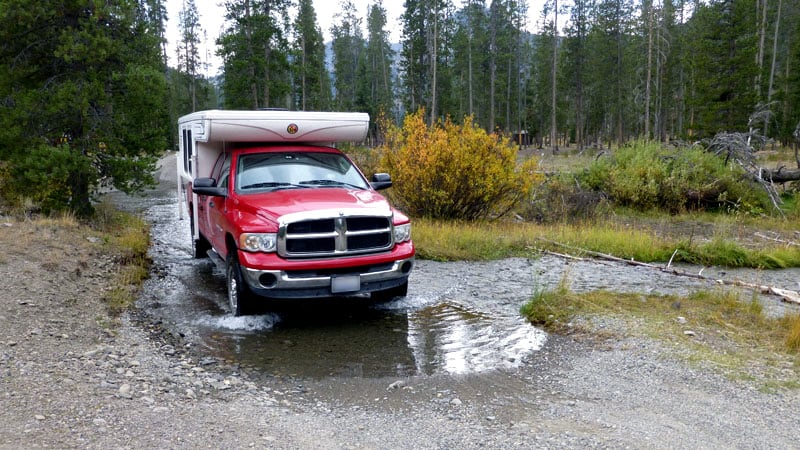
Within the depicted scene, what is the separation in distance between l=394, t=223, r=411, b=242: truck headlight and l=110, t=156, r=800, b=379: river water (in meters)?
0.98

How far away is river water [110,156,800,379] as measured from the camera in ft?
19.4

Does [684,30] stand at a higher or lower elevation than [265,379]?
higher

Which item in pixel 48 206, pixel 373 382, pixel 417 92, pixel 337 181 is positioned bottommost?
pixel 373 382

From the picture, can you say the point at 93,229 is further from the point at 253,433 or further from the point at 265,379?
the point at 253,433

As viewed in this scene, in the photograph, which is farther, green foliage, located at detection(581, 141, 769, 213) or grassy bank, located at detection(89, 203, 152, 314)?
green foliage, located at detection(581, 141, 769, 213)

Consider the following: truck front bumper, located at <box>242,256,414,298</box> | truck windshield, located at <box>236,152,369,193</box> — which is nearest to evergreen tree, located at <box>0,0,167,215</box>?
truck windshield, located at <box>236,152,369,193</box>

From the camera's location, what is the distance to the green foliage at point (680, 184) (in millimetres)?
17391

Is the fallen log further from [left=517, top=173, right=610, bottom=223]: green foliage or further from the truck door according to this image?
the truck door

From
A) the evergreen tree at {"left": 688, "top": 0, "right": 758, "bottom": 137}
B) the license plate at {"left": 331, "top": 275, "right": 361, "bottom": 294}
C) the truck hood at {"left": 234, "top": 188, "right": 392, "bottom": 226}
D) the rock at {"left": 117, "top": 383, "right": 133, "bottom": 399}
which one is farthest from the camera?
the evergreen tree at {"left": 688, "top": 0, "right": 758, "bottom": 137}

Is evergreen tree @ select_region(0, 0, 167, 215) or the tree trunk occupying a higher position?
evergreen tree @ select_region(0, 0, 167, 215)

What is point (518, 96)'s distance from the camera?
6894 cm

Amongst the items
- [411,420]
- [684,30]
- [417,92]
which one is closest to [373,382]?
[411,420]

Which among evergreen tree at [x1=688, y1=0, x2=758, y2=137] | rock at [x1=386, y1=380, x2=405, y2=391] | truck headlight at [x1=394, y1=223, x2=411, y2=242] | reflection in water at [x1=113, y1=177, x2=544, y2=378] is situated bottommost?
reflection in water at [x1=113, y1=177, x2=544, y2=378]

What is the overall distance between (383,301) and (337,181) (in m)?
1.69
